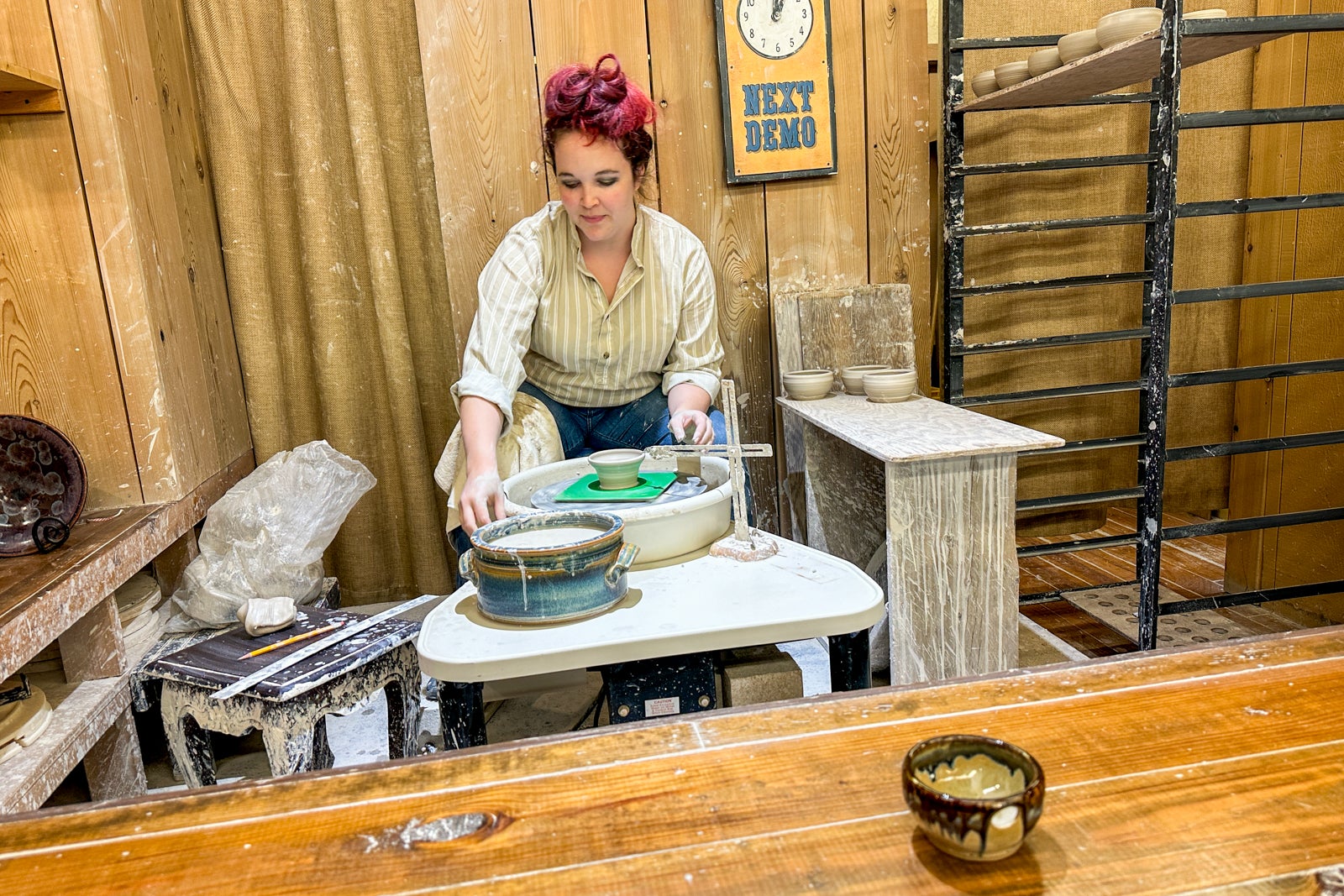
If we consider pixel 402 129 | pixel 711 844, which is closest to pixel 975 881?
pixel 711 844

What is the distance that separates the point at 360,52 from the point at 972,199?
2182 millimetres

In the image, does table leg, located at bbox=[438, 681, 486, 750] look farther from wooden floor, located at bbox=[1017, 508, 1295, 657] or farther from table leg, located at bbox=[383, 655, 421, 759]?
wooden floor, located at bbox=[1017, 508, 1295, 657]

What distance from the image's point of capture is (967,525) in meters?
1.87

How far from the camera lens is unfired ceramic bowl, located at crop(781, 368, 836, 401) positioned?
2586mm

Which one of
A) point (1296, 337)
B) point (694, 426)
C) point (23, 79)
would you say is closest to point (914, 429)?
point (694, 426)

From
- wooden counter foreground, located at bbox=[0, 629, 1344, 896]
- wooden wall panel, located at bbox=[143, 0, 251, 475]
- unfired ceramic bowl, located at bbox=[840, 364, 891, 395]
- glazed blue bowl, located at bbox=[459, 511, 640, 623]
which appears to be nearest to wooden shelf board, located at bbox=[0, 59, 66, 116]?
wooden wall panel, located at bbox=[143, 0, 251, 475]

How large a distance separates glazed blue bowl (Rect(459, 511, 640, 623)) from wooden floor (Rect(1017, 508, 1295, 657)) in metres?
1.74

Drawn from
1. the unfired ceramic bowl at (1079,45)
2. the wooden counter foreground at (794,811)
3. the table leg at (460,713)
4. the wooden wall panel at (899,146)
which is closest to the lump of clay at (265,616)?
the table leg at (460,713)

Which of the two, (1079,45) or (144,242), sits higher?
(1079,45)

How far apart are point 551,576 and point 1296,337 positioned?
2.66 m

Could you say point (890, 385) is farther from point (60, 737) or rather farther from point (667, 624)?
point (60, 737)

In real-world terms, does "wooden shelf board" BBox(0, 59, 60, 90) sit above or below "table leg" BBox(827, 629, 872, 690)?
above

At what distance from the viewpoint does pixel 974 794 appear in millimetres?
806

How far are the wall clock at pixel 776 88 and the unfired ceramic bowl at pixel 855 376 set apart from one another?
0.64 metres
